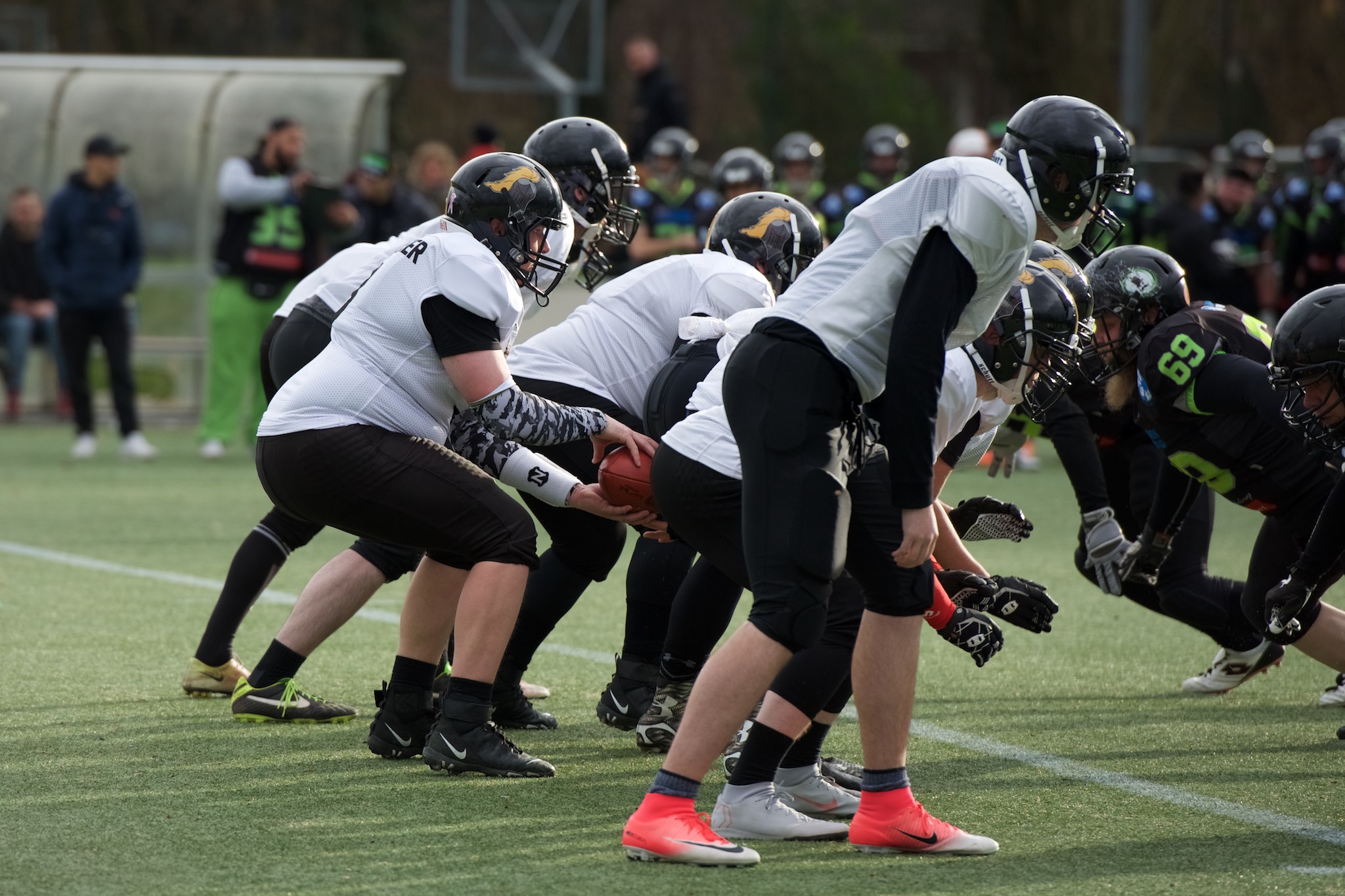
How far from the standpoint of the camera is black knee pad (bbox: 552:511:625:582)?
16.6 feet

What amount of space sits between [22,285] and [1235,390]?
13289mm

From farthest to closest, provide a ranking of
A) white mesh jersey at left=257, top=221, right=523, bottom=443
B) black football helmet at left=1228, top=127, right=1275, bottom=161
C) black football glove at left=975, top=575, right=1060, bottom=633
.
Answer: black football helmet at left=1228, top=127, right=1275, bottom=161
white mesh jersey at left=257, top=221, right=523, bottom=443
black football glove at left=975, top=575, right=1060, bottom=633

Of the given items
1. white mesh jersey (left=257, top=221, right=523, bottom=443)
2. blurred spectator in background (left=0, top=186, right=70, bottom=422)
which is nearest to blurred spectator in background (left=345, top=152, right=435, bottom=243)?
blurred spectator in background (left=0, top=186, right=70, bottom=422)

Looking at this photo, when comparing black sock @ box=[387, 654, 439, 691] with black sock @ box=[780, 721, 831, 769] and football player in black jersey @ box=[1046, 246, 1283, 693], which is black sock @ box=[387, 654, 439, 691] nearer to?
black sock @ box=[780, 721, 831, 769]

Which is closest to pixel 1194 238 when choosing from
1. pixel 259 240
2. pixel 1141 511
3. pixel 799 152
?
pixel 799 152

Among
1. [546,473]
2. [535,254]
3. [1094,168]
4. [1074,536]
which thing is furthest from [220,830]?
[1074,536]

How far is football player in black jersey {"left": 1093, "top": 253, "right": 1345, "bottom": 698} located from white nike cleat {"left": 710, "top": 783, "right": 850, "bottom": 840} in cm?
177

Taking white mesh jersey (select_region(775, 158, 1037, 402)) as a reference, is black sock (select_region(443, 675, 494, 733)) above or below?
below

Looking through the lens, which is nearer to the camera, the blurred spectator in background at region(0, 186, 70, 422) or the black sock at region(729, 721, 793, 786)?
the black sock at region(729, 721, 793, 786)

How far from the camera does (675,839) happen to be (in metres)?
3.69

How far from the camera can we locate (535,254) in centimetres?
457

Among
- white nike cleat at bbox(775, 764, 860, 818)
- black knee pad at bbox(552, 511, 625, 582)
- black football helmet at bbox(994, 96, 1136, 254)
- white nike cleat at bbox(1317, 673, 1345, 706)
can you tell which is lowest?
white nike cleat at bbox(1317, 673, 1345, 706)

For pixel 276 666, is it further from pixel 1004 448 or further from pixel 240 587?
pixel 1004 448

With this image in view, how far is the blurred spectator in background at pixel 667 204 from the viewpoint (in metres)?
13.3
